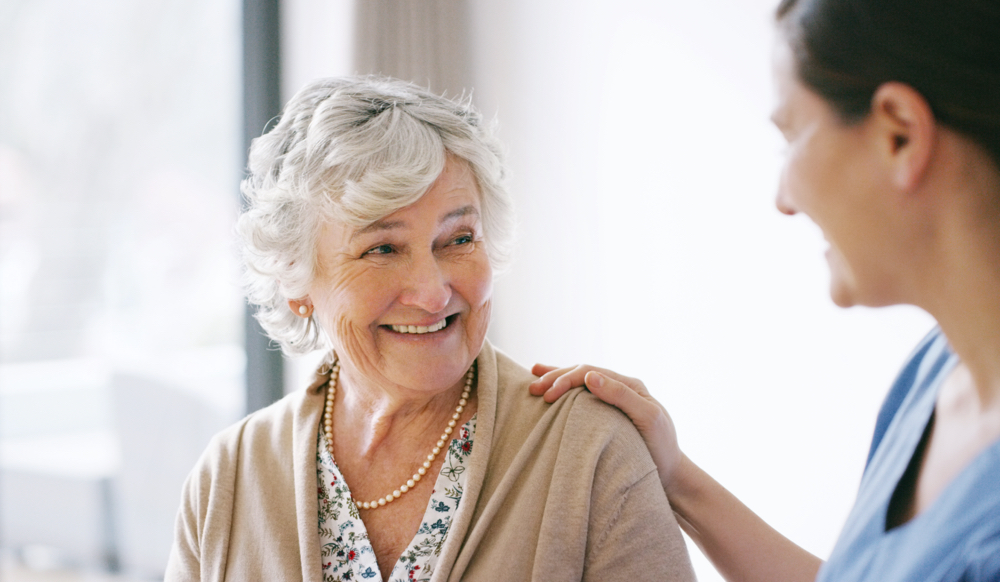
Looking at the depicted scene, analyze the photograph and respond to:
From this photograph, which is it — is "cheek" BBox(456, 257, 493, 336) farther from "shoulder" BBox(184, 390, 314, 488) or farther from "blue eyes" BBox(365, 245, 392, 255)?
"shoulder" BBox(184, 390, 314, 488)

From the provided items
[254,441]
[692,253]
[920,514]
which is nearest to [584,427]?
[920,514]

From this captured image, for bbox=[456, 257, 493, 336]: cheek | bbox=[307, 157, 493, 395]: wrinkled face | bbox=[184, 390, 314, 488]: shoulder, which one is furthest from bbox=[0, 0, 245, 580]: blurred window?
bbox=[456, 257, 493, 336]: cheek

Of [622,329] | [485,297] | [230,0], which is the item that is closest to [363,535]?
[485,297]

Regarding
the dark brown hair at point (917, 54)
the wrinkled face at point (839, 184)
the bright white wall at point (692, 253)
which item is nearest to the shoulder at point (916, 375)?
the wrinkled face at point (839, 184)

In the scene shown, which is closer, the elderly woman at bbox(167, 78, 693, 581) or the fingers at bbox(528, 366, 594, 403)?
the elderly woman at bbox(167, 78, 693, 581)

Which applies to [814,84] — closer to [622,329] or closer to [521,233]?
[622,329]

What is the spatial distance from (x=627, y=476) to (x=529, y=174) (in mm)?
1695

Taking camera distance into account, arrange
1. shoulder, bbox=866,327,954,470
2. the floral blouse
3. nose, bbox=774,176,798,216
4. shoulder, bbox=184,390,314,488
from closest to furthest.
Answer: nose, bbox=774,176,798,216, shoulder, bbox=866,327,954,470, the floral blouse, shoulder, bbox=184,390,314,488

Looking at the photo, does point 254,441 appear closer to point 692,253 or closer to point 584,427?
point 584,427

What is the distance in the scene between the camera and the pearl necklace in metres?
1.40

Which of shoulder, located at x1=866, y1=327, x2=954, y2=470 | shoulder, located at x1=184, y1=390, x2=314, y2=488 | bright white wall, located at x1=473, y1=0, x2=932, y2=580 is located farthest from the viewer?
bright white wall, located at x1=473, y1=0, x2=932, y2=580

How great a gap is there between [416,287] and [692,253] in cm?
104

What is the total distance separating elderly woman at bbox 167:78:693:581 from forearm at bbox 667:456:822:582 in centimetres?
13

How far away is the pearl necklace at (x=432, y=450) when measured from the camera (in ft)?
4.58
